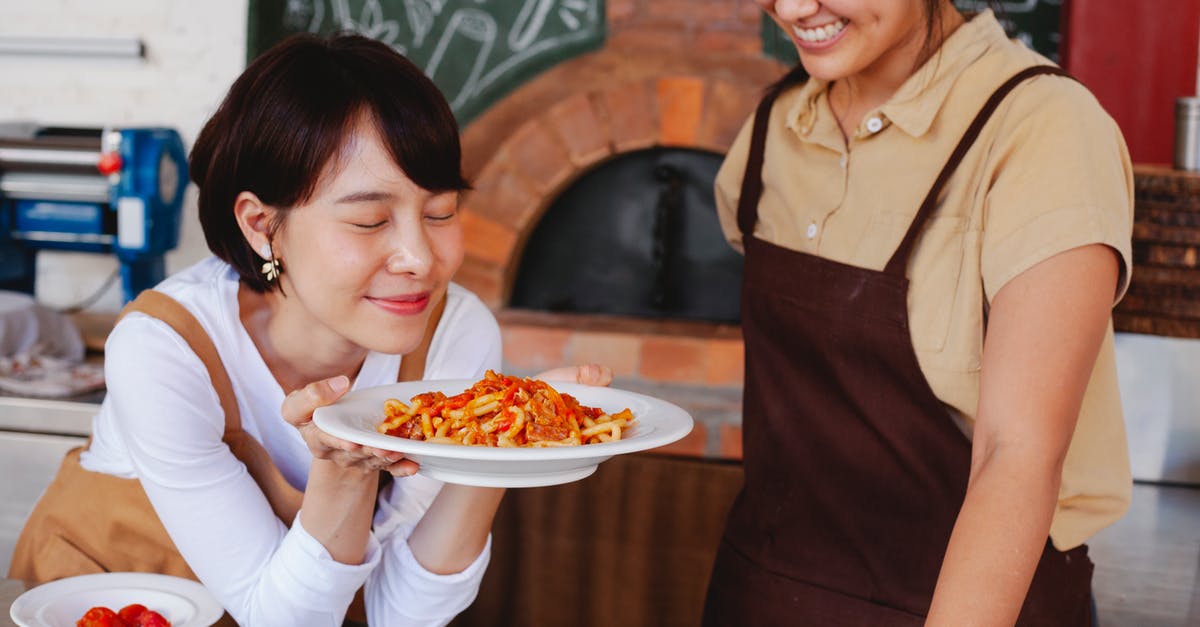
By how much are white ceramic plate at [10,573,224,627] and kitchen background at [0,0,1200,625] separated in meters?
1.48

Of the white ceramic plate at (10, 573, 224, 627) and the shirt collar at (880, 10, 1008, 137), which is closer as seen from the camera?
the white ceramic plate at (10, 573, 224, 627)

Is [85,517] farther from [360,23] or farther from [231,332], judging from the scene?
[360,23]

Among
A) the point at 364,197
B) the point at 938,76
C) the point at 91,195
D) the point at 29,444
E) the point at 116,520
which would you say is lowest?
the point at 29,444

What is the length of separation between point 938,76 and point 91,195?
228 centimetres

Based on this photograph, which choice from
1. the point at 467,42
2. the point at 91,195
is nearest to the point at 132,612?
the point at 91,195

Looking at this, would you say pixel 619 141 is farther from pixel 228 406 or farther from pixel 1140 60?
pixel 228 406

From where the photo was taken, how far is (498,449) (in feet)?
3.43

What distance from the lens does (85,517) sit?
5.35 ft

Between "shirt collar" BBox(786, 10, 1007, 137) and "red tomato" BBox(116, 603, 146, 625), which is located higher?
"shirt collar" BBox(786, 10, 1007, 137)

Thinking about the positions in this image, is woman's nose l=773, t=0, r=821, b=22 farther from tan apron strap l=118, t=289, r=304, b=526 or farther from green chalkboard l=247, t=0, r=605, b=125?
green chalkboard l=247, t=0, r=605, b=125

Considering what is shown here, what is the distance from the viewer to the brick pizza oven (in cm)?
287

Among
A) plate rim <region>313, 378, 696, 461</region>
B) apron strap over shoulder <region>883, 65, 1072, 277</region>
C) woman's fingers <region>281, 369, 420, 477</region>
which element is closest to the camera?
plate rim <region>313, 378, 696, 461</region>

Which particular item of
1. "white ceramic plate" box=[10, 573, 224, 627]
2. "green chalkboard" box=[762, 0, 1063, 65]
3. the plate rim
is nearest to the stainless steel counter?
"white ceramic plate" box=[10, 573, 224, 627]

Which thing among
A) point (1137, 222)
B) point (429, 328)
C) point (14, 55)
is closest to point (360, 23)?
point (14, 55)
